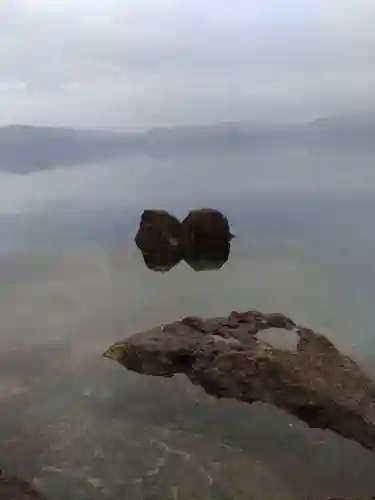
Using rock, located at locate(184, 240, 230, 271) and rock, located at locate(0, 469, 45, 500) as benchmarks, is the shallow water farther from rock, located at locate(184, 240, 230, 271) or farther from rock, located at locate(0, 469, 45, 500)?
rock, located at locate(184, 240, 230, 271)

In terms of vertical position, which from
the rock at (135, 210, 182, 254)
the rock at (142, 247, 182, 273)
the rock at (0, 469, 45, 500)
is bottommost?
the rock at (0, 469, 45, 500)

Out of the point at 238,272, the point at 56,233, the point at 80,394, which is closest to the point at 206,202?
the point at 56,233

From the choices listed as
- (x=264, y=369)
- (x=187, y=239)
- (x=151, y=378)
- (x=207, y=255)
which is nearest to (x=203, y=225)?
(x=187, y=239)

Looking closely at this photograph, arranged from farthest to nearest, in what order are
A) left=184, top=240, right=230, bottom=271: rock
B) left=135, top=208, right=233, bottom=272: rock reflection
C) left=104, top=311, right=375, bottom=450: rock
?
left=135, top=208, right=233, bottom=272: rock reflection, left=184, top=240, right=230, bottom=271: rock, left=104, top=311, right=375, bottom=450: rock

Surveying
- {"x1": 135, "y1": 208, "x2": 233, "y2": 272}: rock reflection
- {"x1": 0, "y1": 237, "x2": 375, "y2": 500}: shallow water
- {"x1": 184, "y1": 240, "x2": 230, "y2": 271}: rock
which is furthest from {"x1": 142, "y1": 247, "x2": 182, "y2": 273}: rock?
{"x1": 0, "y1": 237, "x2": 375, "y2": 500}: shallow water

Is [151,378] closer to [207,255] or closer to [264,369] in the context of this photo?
[264,369]

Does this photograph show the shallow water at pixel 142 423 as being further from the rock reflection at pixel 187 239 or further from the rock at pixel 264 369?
the rock reflection at pixel 187 239

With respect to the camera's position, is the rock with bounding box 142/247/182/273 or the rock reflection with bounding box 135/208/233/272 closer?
the rock with bounding box 142/247/182/273

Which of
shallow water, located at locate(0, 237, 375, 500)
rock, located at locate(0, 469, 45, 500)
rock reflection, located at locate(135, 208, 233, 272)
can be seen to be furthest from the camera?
rock reflection, located at locate(135, 208, 233, 272)
